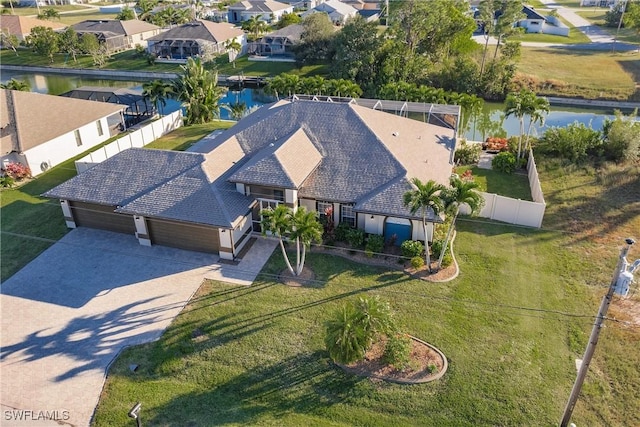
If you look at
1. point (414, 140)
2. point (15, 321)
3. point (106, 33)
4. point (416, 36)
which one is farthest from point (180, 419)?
point (106, 33)

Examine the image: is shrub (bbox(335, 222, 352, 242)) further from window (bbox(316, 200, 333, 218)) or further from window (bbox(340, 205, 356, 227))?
→ window (bbox(316, 200, 333, 218))

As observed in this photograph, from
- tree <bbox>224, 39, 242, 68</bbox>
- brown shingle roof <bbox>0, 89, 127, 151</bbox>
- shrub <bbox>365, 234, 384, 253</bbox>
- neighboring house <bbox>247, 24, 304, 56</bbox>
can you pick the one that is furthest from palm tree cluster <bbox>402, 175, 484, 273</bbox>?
tree <bbox>224, 39, 242, 68</bbox>

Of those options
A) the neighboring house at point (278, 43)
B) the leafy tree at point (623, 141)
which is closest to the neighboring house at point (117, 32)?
the neighboring house at point (278, 43)

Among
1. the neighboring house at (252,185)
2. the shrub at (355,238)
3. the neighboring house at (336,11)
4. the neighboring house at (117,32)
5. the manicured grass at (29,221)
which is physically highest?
the neighboring house at (336,11)

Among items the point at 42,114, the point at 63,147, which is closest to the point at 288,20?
→ the point at 42,114

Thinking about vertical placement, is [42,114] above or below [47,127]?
above

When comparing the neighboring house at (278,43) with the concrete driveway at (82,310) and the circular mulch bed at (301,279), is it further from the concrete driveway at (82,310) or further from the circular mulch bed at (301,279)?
the circular mulch bed at (301,279)

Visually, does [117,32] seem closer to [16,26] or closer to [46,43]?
[46,43]
